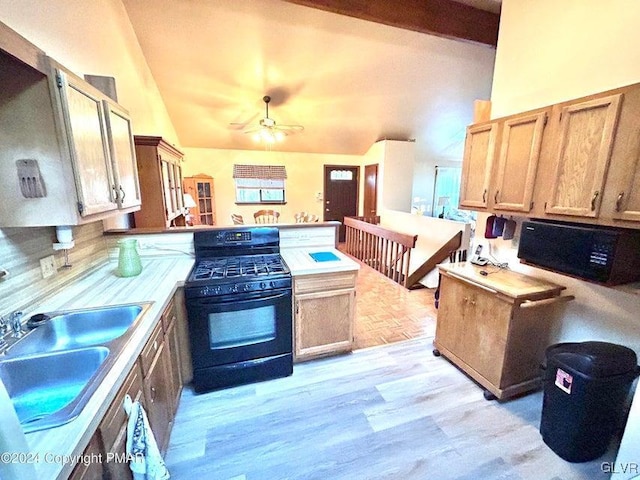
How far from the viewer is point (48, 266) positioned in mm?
1588

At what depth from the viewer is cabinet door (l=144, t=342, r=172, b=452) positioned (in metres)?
1.36

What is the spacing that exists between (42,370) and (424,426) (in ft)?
6.67

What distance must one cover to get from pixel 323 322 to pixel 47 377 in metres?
1.69

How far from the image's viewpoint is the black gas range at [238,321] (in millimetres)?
1931

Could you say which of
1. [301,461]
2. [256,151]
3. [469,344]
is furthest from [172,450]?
[256,151]

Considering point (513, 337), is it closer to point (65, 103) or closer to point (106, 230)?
point (65, 103)

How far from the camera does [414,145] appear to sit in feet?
21.8

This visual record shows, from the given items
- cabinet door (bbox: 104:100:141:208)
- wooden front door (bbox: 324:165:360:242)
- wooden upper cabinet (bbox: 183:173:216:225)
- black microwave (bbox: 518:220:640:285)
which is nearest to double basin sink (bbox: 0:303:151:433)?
cabinet door (bbox: 104:100:141:208)

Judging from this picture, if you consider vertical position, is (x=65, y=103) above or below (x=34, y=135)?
above

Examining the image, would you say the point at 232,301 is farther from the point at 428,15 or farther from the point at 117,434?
the point at 428,15

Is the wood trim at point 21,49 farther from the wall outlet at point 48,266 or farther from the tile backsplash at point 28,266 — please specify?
the wall outlet at point 48,266

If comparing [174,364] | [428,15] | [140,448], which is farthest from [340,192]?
[140,448]

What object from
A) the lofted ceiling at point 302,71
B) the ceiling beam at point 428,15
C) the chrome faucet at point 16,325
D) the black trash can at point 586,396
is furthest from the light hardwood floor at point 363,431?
the lofted ceiling at point 302,71

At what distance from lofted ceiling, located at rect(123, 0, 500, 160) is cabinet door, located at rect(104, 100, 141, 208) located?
215 centimetres
